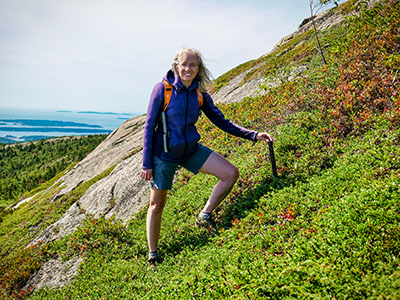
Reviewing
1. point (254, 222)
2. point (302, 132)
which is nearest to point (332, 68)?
point (302, 132)

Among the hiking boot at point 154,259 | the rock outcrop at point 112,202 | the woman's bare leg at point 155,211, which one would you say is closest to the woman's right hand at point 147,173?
the woman's bare leg at point 155,211

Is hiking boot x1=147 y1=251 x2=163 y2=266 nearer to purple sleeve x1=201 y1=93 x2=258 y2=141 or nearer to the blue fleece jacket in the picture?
the blue fleece jacket

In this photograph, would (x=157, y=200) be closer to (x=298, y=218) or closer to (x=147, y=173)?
(x=147, y=173)

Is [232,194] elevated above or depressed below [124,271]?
above

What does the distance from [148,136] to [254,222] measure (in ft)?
9.78

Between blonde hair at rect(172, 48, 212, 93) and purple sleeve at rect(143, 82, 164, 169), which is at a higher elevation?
blonde hair at rect(172, 48, 212, 93)

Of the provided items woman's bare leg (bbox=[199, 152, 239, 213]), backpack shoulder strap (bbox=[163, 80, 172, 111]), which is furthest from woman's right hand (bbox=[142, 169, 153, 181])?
backpack shoulder strap (bbox=[163, 80, 172, 111])

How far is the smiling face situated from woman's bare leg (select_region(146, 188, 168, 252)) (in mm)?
2540

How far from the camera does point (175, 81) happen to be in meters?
5.50

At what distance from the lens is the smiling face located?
546cm

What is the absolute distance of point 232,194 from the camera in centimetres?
713

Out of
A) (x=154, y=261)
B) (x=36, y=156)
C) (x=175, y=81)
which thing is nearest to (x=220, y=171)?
(x=175, y=81)

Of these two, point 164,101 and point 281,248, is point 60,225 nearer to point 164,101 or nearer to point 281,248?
point 164,101

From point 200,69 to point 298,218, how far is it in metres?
3.82
